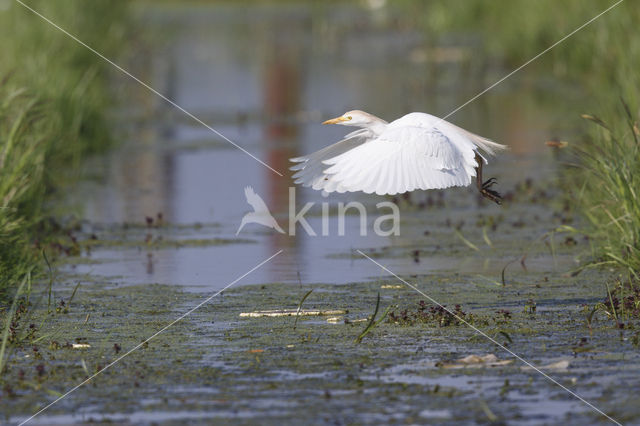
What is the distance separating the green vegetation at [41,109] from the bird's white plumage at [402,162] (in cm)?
229

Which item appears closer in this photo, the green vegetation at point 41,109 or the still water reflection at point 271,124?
the green vegetation at point 41,109

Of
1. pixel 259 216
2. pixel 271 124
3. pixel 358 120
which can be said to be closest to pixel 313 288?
pixel 358 120

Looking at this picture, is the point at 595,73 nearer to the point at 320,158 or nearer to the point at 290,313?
the point at 320,158

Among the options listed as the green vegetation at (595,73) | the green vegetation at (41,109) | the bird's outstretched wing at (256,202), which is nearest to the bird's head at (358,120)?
the green vegetation at (595,73)

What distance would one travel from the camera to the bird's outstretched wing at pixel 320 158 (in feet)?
28.5

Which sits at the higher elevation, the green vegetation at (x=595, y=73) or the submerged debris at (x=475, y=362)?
the green vegetation at (x=595, y=73)

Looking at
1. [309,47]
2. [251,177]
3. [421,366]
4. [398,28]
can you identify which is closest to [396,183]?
[421,366]

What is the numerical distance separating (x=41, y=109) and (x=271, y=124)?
850cm

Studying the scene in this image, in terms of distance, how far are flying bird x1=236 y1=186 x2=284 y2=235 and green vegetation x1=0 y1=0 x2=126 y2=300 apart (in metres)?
1.90

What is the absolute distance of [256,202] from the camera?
13.1 meters

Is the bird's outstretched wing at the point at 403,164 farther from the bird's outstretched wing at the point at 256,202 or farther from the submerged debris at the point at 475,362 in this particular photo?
the bird's outstretched wing at the point at 256,202

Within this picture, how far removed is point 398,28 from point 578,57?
17.4 meters

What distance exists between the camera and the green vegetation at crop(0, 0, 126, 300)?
10.0 metres

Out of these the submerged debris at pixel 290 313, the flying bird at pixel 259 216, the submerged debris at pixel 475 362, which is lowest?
the submerged debris at pixel 475 362
